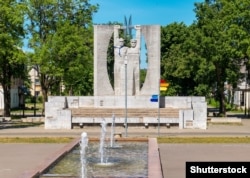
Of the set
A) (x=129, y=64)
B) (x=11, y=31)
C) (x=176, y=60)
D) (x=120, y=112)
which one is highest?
(x=11, y=31)

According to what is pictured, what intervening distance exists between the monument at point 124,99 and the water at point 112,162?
1353cm

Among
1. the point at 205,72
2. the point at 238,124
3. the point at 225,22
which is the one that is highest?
the point at 225,22

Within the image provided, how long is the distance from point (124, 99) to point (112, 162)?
20204 mm

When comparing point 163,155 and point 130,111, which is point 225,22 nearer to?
point 130,111

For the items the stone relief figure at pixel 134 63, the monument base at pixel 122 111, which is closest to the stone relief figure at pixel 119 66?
the stone relief figure at pixel 134 63

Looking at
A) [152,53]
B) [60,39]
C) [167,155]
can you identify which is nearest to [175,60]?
[60,39]

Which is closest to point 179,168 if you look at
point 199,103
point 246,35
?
point 199,103

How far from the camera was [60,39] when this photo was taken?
44.0 m

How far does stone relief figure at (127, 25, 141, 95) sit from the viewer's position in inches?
1438

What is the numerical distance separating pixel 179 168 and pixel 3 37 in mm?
20779

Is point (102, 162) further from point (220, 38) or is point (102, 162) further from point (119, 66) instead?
point (220, 38)

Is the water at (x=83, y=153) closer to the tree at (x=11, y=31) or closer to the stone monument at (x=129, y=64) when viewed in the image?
the tree at (x=11, y=31)

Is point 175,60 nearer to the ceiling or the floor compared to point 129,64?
nearer to the ceiling

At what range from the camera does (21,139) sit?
24109mm
